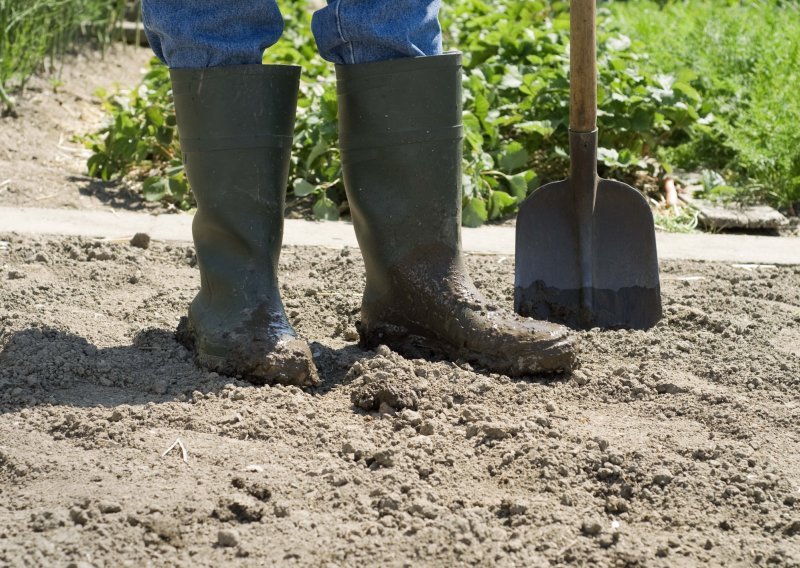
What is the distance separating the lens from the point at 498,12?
529 cm

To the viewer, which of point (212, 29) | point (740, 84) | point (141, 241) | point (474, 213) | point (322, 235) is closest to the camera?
point (212, 29)

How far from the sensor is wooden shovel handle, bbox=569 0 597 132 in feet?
7.90

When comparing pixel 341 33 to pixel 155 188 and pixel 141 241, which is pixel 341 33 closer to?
pixel 141 241

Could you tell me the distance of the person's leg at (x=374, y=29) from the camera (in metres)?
2.02

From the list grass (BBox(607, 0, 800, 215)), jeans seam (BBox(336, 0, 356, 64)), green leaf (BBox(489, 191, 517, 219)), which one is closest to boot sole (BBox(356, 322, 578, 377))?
jeans seam (BBox(336, 0, 356, 64))

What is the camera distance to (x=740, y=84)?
4.74 meters

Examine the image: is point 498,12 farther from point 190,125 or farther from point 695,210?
point 190,125

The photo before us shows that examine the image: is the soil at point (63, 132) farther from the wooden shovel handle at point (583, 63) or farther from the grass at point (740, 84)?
the grass at point (740, 84)

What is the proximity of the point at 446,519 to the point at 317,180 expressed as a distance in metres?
2.28

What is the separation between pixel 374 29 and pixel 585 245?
2.65 feet

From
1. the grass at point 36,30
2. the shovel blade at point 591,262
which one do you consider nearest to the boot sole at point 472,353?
the shovel blade at point 591,262

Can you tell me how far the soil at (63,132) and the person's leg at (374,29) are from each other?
1.74m

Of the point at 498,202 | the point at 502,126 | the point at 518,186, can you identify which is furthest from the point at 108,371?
the point at 502,126

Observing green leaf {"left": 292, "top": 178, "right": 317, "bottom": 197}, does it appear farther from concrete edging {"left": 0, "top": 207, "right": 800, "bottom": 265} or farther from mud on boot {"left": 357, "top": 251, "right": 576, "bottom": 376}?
mud on boot {"left": 357, "top": 251, "right": 576, "bottom": 376}
